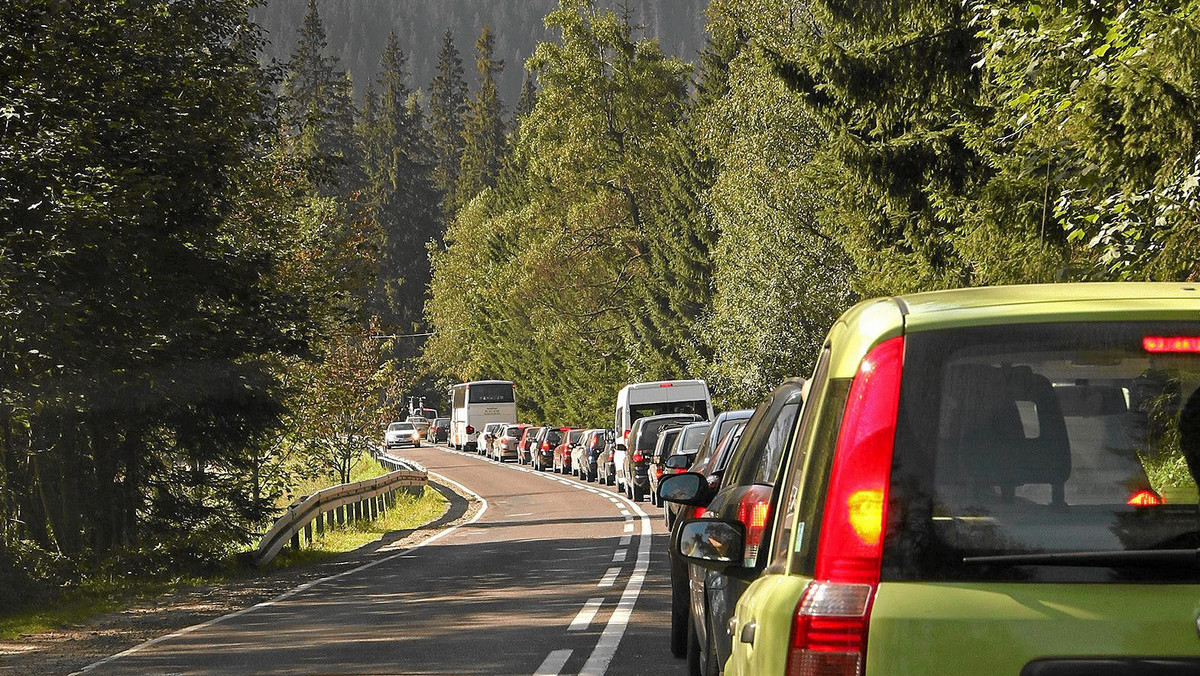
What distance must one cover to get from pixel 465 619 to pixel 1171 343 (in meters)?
10.9

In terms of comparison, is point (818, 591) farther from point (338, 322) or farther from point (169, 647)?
point (338, 322)

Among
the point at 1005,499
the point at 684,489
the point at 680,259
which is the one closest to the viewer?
the point at 1005,499

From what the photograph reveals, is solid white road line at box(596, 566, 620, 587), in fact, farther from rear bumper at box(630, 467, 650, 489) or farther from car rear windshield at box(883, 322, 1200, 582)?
rear bumper at box(630, 467, 650, 489)

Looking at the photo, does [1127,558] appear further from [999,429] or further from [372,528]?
[372,528]

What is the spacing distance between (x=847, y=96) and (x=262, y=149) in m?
9.28

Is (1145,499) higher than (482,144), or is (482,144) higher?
(482,144)

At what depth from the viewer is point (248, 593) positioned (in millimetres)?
18531

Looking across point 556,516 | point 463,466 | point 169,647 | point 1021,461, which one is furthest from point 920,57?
point 463,466

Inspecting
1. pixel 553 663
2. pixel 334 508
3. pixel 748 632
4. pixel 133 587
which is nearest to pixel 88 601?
pixel 133 587

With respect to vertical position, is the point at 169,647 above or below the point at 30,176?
below

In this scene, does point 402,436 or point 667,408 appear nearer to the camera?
point 667,408

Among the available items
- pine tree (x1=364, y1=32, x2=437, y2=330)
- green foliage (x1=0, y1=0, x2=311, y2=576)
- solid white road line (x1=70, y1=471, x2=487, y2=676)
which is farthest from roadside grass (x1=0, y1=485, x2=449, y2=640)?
pine tree (x1=364, y1=32, x2=437, y2=330)

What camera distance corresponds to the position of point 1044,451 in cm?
327

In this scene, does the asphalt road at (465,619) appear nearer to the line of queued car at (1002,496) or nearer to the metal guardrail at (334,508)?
the metal guardrail at (334,508)
